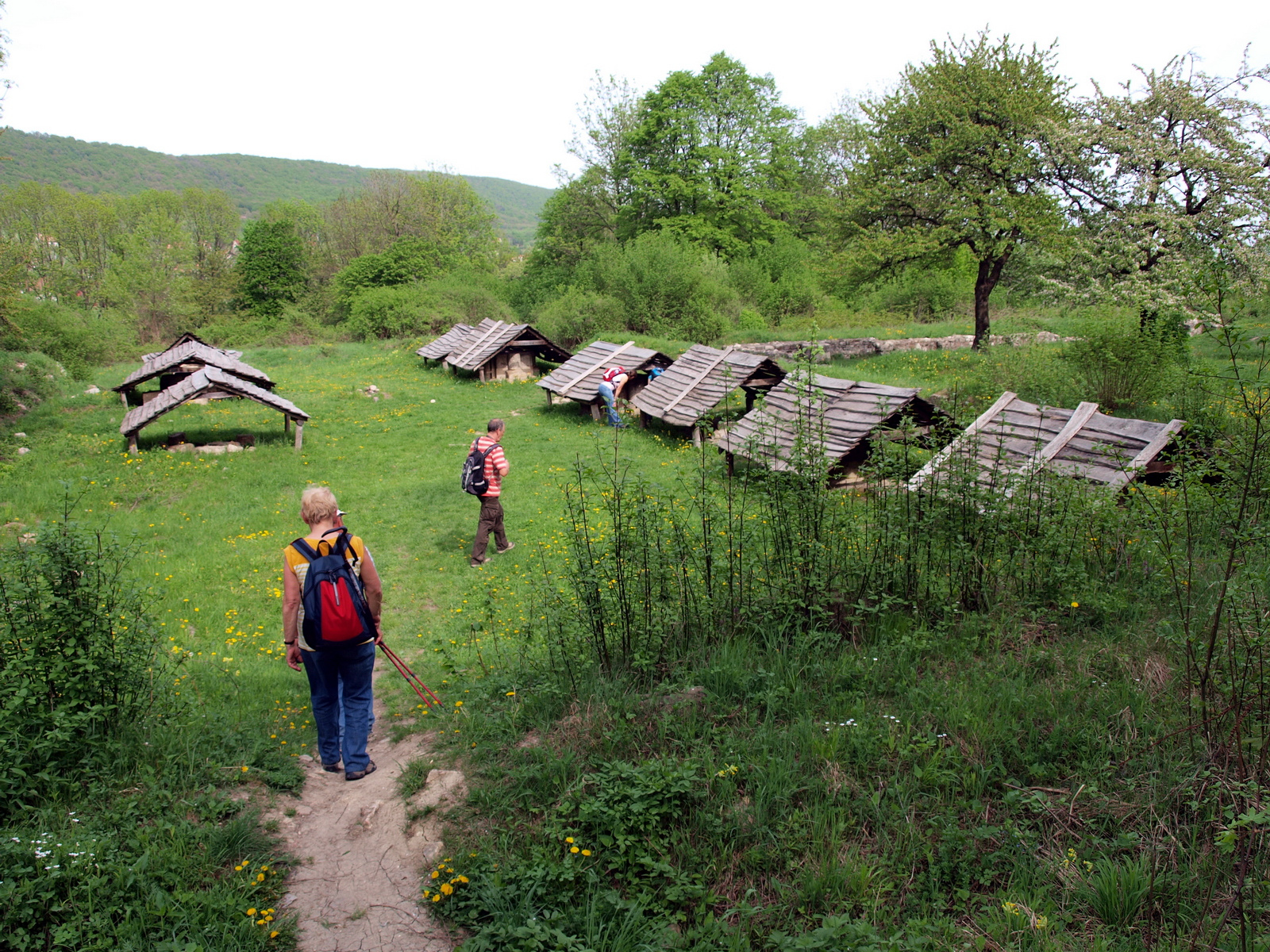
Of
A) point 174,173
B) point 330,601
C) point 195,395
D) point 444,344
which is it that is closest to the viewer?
point 330,601

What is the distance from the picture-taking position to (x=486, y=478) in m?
9.49

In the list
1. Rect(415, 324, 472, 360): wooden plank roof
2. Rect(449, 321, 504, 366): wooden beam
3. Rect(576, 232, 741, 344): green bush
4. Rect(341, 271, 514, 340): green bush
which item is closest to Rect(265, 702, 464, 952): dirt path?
Rect(449, 321, 504, 366): wooden beam

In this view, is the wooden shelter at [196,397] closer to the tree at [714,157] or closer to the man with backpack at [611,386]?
the man with backpack at [611,386]

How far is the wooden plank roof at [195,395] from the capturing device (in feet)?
47.9

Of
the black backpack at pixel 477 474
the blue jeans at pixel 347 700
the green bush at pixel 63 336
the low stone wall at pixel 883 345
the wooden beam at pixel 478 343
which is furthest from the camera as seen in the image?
the wooden beam at pixel 478 343

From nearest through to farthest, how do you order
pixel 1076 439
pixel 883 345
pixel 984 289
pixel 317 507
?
pixel 317 507
pixel 1076 439
pixel 984 289
pixel 883 345

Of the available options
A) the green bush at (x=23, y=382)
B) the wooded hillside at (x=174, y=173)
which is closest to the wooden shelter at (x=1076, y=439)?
the green bush at (x=23, y=382)

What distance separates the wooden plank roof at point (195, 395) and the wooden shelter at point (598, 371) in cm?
624

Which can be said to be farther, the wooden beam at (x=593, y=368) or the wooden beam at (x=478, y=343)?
the wooden beam at (x=478, y=343)

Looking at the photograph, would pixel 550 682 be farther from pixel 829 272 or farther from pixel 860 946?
pixel 829 272

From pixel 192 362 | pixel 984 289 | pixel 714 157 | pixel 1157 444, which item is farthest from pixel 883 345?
pixel 192 362

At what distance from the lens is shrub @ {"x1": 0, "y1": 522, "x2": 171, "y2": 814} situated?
3756 millimetres

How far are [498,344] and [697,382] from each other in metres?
9.64

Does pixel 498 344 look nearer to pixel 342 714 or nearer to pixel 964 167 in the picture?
pixel 964 167
